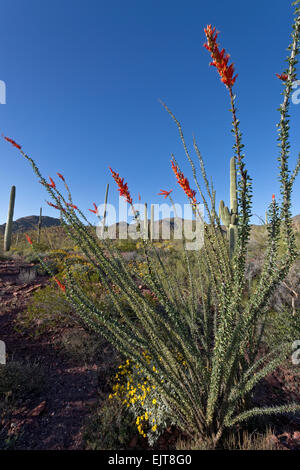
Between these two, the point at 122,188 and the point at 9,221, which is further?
the point at 9,221

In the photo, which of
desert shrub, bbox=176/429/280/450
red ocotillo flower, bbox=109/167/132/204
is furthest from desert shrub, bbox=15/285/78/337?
red ocotillo flower, bbox=109/167/132/204

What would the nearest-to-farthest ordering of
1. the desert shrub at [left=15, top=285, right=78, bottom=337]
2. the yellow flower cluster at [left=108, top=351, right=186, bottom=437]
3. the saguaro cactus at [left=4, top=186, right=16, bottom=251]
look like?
the yellow flower cluster at [left=108, top=351, right=186, bottom=437] → the desert shrub at [left=15, top=285, right=78, bottom=337] → the saguaro cactus at [left=4, top=186, right=16, bottom=251]

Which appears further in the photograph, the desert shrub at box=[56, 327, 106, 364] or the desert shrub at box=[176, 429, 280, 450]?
the desert shrub at box=[56, 327, 106, 364]

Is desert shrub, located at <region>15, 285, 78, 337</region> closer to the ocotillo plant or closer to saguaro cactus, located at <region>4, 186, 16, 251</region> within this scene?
the ocotillo plant

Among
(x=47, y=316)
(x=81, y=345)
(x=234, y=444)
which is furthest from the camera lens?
(x=47, y=316)

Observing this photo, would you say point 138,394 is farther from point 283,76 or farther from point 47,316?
point 283,76

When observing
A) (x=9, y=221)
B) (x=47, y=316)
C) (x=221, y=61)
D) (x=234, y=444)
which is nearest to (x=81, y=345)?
(x=47, y=316)

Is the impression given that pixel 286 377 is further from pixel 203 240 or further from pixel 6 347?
pixel 6 347

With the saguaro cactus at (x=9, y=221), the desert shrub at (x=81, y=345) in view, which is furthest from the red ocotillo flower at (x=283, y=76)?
the saguaro cactus at (x=9, y=221)

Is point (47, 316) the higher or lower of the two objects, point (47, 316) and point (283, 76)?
the lower

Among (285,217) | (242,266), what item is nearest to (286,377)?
(242,266)

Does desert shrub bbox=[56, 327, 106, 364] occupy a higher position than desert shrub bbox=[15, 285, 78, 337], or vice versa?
desert shrub bbox=[15, 285, 78, 337]

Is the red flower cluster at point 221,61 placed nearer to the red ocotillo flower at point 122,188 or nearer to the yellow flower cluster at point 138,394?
the red ocotillo flower at point 122,188

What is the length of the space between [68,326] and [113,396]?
68.2 inches
